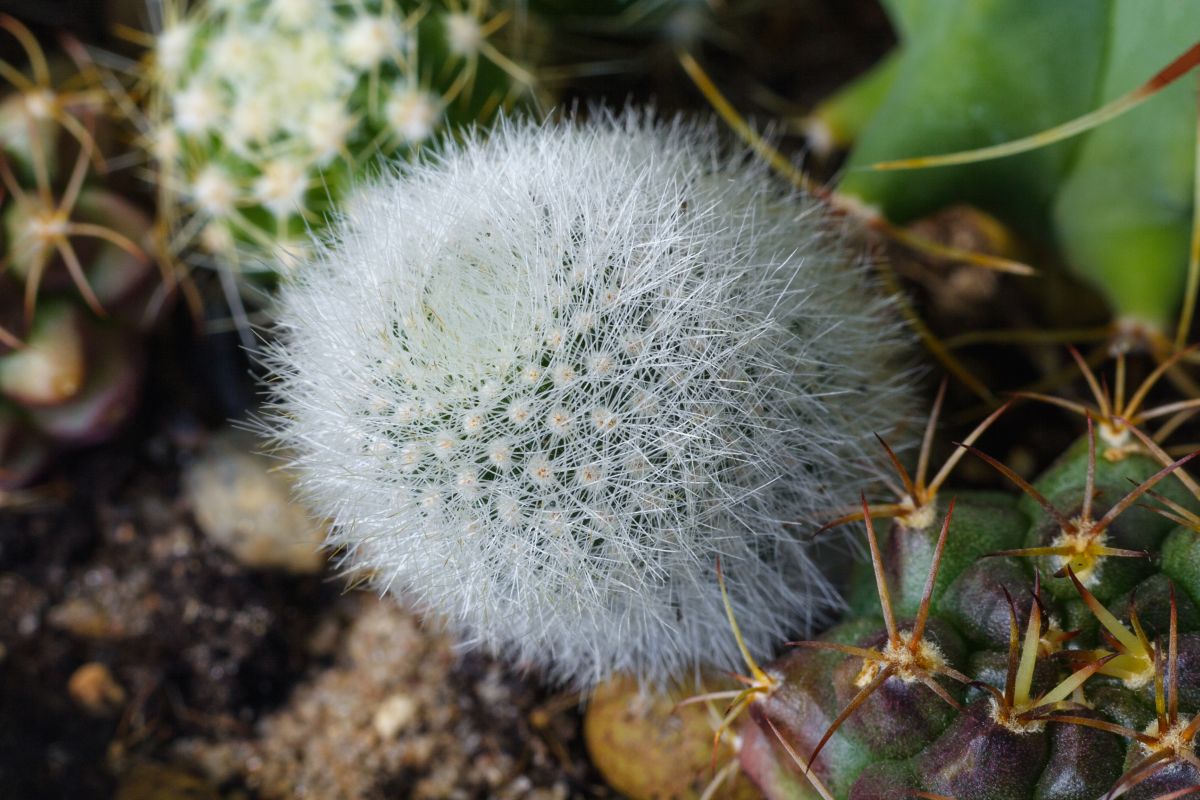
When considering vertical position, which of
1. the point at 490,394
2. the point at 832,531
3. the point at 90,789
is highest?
the point at 490,394

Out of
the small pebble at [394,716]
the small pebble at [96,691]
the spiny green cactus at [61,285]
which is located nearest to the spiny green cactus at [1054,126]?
the small pebble at [394,716]

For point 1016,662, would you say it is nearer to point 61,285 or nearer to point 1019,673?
point 1019,673

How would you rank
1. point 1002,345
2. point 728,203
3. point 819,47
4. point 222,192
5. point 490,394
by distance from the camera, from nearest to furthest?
point 490,394 → point 728,203 → point 222,192 → point 1002,345 → point 819,47

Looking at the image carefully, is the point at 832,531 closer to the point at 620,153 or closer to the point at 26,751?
the point at 620,153

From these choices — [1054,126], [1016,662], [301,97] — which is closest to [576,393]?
[1016,662]

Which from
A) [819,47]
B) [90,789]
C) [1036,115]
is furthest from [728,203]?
[90,789]

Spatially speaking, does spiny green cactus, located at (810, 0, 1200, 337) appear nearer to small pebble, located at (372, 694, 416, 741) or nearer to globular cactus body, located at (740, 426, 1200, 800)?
globular cactus body, located at (740, 426, 1200, 800)
